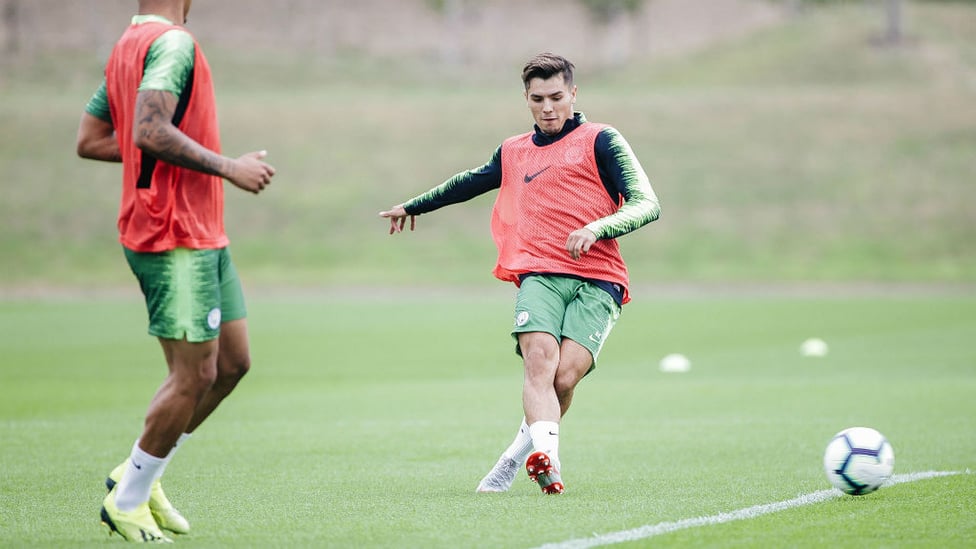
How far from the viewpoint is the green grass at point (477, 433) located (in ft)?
22.9

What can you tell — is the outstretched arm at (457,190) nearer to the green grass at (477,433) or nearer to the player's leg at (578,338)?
the player's leg at (578,338)

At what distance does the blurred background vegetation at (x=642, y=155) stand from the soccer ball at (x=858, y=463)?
34.1 metres

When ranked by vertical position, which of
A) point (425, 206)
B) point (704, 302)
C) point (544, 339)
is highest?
point (425, 206)

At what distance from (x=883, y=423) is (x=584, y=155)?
562 centimetres

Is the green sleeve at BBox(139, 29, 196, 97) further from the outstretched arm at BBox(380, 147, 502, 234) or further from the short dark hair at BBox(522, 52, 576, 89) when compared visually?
the outstretched arm at BBox(380, 147, 502, 234)

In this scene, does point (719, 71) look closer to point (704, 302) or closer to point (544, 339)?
point (704, 302)

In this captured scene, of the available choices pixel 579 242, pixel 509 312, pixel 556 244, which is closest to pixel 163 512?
pixel 579 242

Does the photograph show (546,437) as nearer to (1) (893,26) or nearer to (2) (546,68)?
(2) (546,68)

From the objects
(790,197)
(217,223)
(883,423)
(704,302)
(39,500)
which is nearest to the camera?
(217,223)

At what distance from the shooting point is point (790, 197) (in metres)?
51.2

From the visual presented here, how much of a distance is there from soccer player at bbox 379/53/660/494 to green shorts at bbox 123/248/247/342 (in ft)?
7.69

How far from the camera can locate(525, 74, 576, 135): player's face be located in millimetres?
8250

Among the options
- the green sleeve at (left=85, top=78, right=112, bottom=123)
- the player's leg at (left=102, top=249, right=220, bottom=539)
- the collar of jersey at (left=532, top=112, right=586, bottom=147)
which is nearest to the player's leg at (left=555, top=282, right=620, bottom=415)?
the collar of jersey at (left=532, top=112, right=586, bottom=147)

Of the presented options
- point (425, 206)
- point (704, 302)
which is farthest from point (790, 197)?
point (425, 206)
